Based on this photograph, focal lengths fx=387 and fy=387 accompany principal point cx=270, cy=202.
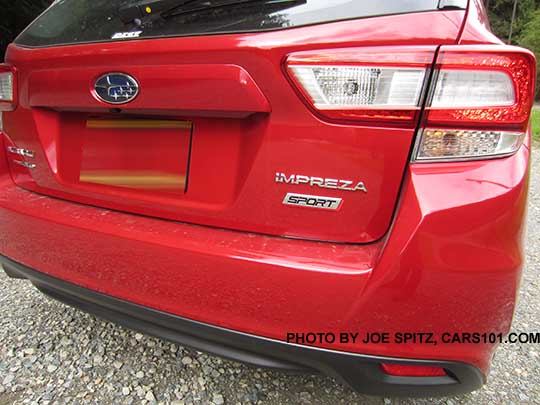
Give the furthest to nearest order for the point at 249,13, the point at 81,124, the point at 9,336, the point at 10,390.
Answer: the point at 9,336 → the point at 10,390 → the point at 81,124 → the point at 249,13

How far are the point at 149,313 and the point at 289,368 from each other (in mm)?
460

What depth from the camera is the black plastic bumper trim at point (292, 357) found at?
40.8 inches

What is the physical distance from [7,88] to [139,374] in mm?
1243

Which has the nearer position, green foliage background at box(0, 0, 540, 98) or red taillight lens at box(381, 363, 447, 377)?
red taillight lens at box(381, 363, 447, 377)

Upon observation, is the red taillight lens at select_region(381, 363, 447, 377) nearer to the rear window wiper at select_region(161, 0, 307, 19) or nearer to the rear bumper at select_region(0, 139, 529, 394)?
the rear bumper at select_region(0, 139, 529, 394)

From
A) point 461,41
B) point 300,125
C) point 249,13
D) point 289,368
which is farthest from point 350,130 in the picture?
point 289,368

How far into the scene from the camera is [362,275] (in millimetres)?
950

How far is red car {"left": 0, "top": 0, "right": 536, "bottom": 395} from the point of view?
0.92m

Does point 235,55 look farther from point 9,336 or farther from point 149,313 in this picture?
point 9,336

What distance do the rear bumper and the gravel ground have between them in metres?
0.49

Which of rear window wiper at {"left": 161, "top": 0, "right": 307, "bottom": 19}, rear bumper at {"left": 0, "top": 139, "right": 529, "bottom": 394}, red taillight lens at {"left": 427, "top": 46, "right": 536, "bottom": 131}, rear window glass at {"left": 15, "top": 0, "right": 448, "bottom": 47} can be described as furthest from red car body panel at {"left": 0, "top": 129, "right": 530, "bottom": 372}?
rear window wiper at {"left": 161, "top": 0, "right": 307, "bottom": 19}

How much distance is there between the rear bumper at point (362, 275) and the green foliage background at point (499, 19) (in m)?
1.37

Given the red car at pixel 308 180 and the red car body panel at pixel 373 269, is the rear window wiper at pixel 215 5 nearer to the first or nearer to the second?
the red car at pixel 308 180

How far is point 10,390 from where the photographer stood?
1527 mm
